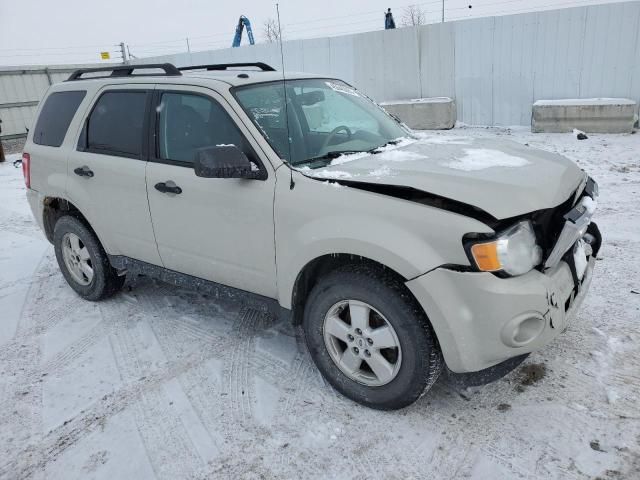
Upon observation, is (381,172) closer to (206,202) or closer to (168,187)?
(206,202)

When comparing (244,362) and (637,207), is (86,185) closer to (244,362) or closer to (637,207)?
(244,362)

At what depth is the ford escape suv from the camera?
239 centimetres

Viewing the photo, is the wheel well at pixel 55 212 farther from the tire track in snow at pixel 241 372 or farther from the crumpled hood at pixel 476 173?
the crumpled hood at pixel 476 173

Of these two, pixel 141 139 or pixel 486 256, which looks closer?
pixel 486 256

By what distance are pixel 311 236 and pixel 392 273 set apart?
1.57ft

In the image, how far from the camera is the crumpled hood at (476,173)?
2.43 meters

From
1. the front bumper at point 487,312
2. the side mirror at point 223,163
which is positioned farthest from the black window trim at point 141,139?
the front bumper at point 487,312

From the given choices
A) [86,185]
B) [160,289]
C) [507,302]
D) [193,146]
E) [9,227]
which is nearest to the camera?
[507,302]

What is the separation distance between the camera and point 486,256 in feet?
7.55

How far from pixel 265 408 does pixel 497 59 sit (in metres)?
11.4

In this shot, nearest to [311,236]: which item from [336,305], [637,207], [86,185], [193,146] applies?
[336,305]

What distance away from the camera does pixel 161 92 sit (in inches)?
139

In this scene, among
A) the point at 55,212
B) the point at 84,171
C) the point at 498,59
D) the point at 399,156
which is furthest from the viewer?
the point at 498,59

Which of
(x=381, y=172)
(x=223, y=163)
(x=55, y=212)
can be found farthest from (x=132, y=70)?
(x=381, y=172)
